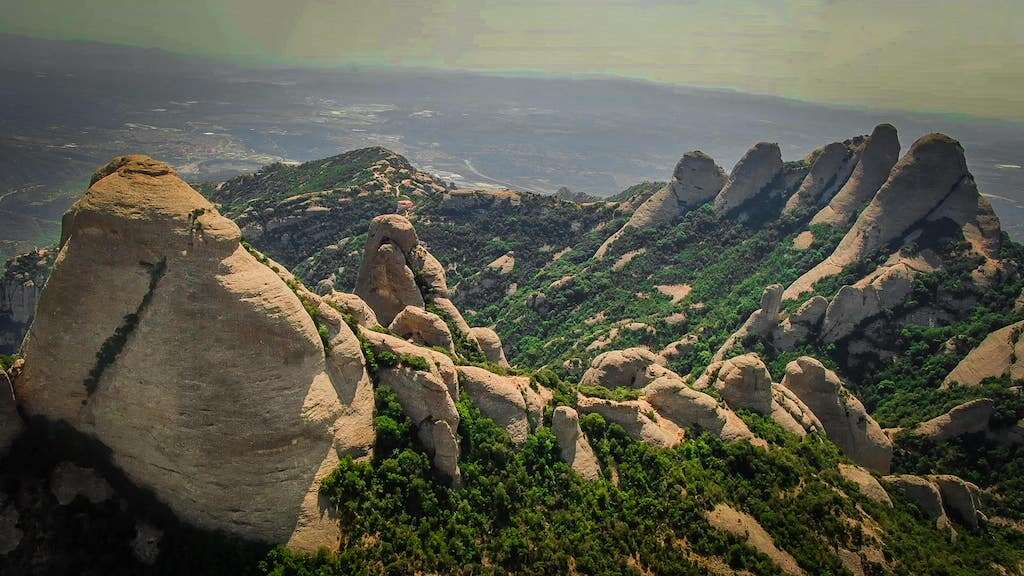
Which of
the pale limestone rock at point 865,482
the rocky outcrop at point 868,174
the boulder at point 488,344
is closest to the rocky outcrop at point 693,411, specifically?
the pale limestone rock at point 865,482

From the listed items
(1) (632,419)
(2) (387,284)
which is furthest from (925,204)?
(2) (387,284)

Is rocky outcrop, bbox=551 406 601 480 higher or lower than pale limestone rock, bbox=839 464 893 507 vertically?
higher

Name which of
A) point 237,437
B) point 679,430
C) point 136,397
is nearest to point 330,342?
point 237,437

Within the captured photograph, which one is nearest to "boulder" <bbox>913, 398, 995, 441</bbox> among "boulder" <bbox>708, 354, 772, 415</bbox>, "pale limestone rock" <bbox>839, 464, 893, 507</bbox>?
"pale limestone rock" <bbox>839, 464, 893, 507</bbox>

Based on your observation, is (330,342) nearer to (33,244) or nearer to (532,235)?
(532,235)

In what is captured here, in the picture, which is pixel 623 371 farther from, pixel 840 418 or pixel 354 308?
pixel 354 308

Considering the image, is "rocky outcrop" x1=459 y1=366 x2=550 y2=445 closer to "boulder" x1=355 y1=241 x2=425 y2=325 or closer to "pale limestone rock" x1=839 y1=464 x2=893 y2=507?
"boulder" x1=355 y1=241 x2=425 y2=325

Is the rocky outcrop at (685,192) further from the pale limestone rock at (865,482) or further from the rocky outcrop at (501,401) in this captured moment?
the rocky outcrop at (501,401)

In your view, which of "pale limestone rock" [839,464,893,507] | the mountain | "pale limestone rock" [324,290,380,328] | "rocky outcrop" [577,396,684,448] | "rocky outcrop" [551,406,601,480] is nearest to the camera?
the mountain
